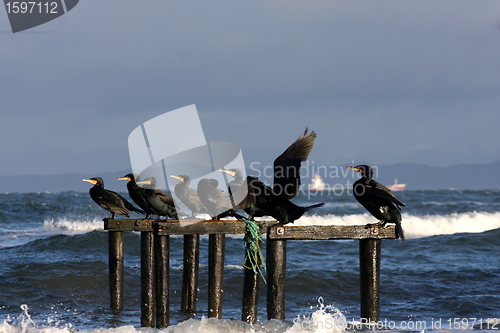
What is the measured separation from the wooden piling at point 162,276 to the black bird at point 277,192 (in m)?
1.44

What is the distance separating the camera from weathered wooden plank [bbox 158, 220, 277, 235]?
7.05 meters

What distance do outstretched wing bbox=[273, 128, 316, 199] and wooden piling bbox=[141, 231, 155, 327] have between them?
2.37 metres

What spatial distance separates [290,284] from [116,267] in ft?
15.5

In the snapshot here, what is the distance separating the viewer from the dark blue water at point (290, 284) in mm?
8547

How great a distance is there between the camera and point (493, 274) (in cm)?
1350

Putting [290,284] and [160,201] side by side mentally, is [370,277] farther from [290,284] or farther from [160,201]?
[290,284]

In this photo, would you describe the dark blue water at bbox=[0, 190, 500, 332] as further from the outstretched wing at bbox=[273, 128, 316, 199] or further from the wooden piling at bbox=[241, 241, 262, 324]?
the outstretched wing at bbox=[273, 128, 316, 199]

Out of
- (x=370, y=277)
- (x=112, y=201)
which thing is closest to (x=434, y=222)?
(x=370, y=277)

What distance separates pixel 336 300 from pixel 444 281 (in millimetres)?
3696

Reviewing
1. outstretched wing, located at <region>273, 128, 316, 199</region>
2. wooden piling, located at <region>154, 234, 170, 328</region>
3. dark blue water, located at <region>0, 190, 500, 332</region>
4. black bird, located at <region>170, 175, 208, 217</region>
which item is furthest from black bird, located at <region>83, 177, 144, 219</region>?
outstretched wing, located at <region>273, 128, 316, 199</region>

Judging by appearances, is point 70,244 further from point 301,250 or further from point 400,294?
point 400,294

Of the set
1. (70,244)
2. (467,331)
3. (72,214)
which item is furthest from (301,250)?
(72,214)

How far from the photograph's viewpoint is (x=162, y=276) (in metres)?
7.58

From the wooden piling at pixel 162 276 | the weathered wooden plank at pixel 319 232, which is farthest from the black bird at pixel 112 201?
the weathered wooden plank at pixel 319 232
